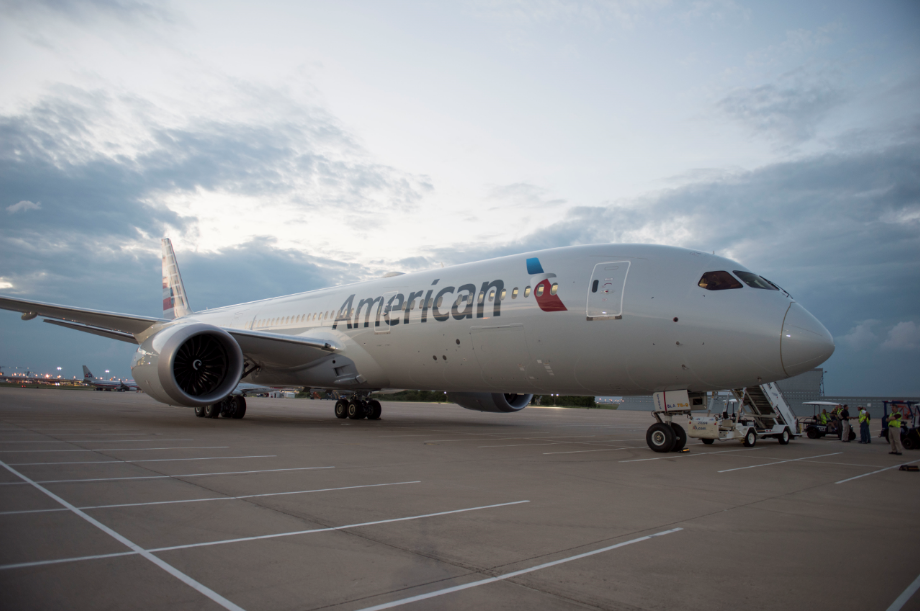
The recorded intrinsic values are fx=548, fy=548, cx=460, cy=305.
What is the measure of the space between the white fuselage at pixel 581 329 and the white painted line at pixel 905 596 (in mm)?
5539

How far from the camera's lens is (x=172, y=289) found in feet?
84.3

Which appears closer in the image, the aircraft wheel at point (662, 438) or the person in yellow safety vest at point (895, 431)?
the aircraft wheel at point (662, 438)

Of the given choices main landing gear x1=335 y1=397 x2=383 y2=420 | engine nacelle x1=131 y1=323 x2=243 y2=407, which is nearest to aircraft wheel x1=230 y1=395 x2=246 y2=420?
main landing gear x1=335 y1=397 x2=383 y2=420

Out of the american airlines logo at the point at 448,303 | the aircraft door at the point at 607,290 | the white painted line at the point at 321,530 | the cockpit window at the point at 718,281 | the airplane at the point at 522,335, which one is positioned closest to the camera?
the white painted line at the point at 321,530

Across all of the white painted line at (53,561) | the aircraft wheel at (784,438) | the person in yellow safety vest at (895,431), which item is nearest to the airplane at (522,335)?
the person in yellow safety vest at (895,431)

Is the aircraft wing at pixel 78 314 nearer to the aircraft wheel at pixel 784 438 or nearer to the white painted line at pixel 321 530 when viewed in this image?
the white painted line at pixel 321 530

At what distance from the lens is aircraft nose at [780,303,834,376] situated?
27.4 feet

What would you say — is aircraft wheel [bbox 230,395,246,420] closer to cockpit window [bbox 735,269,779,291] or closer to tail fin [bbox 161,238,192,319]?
tail fin [bbox 161,238,192,319]

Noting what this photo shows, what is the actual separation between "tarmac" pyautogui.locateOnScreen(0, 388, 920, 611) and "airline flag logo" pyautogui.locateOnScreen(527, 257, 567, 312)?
3.04 meters

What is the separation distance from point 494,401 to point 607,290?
7.16m

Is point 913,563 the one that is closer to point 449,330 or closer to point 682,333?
point 682,333

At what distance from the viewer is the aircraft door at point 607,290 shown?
975 centimetres

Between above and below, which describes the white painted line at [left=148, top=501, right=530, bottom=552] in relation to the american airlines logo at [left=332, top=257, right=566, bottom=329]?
below

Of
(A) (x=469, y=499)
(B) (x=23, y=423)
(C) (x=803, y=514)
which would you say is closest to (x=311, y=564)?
(A) (x=469, y=499)
